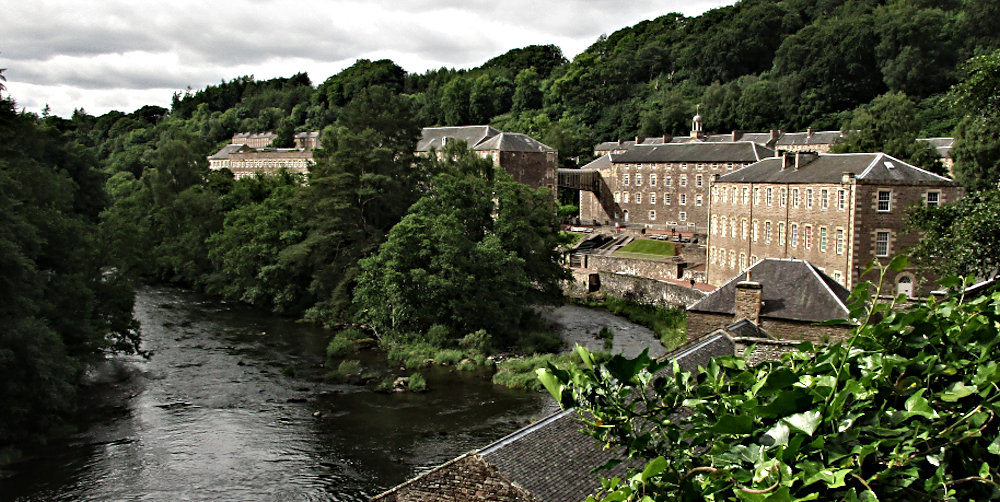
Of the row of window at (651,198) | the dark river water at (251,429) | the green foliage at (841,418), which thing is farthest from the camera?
the row of window at (651,198)

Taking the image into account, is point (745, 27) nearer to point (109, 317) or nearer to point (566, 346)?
point (566, 346)

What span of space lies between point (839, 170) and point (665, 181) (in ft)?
97.3

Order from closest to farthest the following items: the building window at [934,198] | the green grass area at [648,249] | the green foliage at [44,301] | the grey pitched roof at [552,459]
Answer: the grey pitched roof at [552,459], the green foliage at [44,301], the building window at [934,198], the green grass area at [648,249]

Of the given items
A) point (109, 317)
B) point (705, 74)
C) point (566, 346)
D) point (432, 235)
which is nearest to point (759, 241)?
point (566, 346)

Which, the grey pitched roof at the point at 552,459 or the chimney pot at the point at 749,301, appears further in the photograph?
the chimney pot at the point at 749,301

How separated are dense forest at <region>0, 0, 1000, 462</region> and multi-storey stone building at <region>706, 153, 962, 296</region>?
3881 millimetres

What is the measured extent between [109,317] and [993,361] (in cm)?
3170

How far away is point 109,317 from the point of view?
99.2 feet

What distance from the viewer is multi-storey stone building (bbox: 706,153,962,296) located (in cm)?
3450

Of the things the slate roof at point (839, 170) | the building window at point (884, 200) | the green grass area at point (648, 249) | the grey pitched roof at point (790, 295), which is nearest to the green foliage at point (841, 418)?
the grey pitched roof at point (790, 295)

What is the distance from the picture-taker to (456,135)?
72062mm

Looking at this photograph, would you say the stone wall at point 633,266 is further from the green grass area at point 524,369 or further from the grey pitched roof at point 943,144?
the grey pitched roof at point 943,144

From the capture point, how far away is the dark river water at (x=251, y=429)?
62.7 ft

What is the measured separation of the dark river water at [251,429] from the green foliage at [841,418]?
1562 cm
